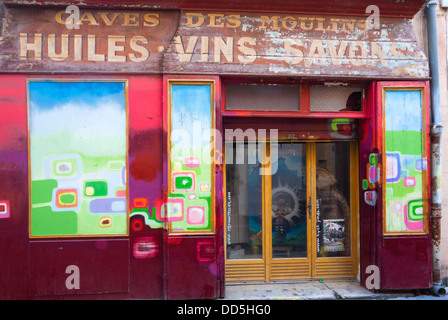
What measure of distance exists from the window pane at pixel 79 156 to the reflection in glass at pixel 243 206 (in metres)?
1.65

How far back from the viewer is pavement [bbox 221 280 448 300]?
4809 mm

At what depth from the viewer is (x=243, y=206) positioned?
543 centimetres

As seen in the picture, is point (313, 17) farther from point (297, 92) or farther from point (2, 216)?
point (2, 216)

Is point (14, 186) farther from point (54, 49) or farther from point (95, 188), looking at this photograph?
point (54, 49)

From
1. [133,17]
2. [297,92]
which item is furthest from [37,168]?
[297,92]

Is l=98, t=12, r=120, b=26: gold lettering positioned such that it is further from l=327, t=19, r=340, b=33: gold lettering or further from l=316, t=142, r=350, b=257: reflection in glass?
l=316, t=142, r=350, b=257: reflection in glass

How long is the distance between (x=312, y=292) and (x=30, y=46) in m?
5.32

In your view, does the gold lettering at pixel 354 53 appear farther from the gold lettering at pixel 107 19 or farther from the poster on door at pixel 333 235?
the gold lettering at pixel 107 19

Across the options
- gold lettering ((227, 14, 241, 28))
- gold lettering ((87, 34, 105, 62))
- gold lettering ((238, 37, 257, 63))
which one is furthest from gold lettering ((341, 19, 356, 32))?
gold lettering ((87, 34, 105, 62))

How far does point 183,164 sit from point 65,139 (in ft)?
5.51

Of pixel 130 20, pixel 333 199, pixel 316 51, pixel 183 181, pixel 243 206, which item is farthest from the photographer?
pixel 333 199

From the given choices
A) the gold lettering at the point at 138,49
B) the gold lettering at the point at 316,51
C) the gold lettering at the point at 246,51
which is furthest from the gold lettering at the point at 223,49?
the gold lettering at the point at 316,51

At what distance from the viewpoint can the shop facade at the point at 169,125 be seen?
4629 mm

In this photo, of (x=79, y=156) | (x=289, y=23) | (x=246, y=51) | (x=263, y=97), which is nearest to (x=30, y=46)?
(x=79, y=156)
